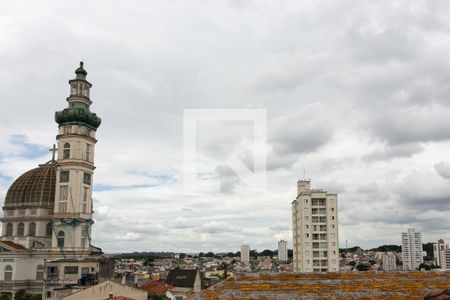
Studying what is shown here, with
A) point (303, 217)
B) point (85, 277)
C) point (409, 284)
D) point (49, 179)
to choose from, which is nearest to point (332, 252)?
point (303, 217)

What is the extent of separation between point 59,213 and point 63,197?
2.16 metres

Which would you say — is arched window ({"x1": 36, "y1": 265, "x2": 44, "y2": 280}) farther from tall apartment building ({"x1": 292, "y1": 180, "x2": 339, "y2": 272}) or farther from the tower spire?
tall apartment building ({"x1": 292, "y1": 180, "x2": 339, "y2": 272})

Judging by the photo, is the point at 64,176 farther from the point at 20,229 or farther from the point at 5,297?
the point at 5,297

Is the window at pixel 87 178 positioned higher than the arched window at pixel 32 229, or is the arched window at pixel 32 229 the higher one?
the window at pixel 87 178

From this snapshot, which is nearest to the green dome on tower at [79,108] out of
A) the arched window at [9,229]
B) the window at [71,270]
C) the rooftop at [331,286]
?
the arched window at [9,229]

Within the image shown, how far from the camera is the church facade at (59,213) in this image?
58656 millimetres

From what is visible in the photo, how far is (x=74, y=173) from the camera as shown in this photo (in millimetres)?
61031

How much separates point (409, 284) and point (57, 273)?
4780 centimetres

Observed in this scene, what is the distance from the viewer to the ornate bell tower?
59969 mm

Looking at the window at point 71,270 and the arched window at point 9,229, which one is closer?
the window at point 71,270

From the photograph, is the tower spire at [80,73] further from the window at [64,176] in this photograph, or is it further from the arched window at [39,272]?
the arched window at [39,272]

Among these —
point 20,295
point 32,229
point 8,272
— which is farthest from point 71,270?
point 32,229

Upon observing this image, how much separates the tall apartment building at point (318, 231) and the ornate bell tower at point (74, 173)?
30.3 m

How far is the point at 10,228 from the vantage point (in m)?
64.2
